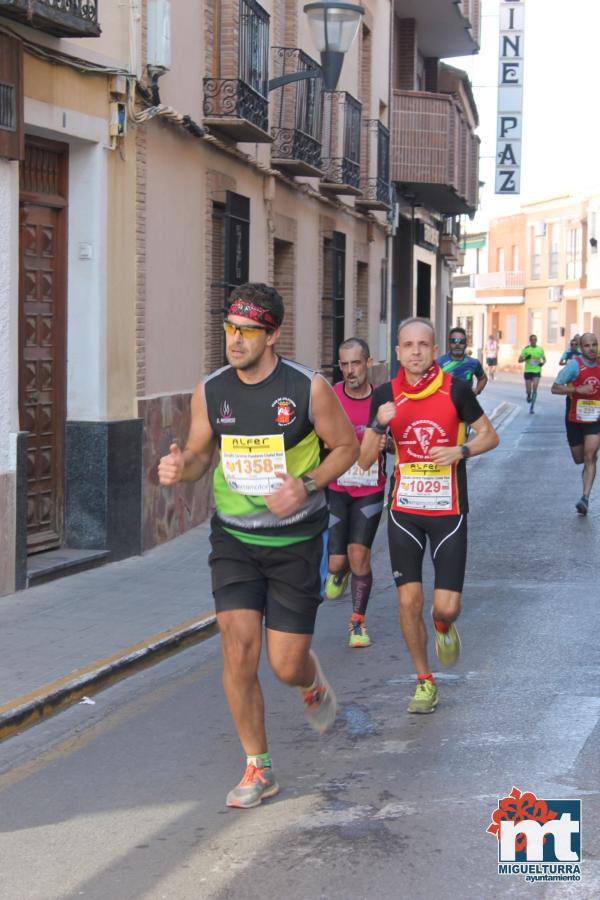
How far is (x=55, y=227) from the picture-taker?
1129 centimetres

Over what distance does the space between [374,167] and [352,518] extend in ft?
53.1

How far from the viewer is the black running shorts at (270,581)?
5.55m

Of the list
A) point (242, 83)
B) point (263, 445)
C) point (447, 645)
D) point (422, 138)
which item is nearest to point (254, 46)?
point (242, 83)

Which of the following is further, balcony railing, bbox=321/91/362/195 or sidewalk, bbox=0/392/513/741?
balcony railing, bbox=321/91/362/195

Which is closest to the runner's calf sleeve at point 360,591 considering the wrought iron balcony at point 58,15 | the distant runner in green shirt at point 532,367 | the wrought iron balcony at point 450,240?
the wrought iron balcony at point 58,15

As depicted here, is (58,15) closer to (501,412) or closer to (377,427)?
(377,427)

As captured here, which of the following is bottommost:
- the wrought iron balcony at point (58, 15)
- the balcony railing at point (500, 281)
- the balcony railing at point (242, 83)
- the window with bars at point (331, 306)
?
the window with bars at point (331, 306)

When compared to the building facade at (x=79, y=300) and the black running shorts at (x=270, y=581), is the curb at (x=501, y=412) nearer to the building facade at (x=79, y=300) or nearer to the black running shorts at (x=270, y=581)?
the building facade at (x=79, y=300)

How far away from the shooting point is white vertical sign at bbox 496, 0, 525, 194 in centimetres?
3519

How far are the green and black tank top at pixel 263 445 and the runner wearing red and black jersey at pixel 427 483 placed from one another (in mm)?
1388

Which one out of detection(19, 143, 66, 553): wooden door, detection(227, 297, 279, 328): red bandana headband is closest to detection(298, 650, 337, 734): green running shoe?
detection(227, 297, 279, 328): red bandana headband

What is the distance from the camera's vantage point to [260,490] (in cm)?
553

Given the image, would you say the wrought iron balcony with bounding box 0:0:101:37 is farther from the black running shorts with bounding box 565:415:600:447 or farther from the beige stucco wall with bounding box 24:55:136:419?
the black running shorts with bounding box 565:415:600:447

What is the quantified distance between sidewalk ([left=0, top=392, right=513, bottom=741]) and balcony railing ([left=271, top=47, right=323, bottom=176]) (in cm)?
672
